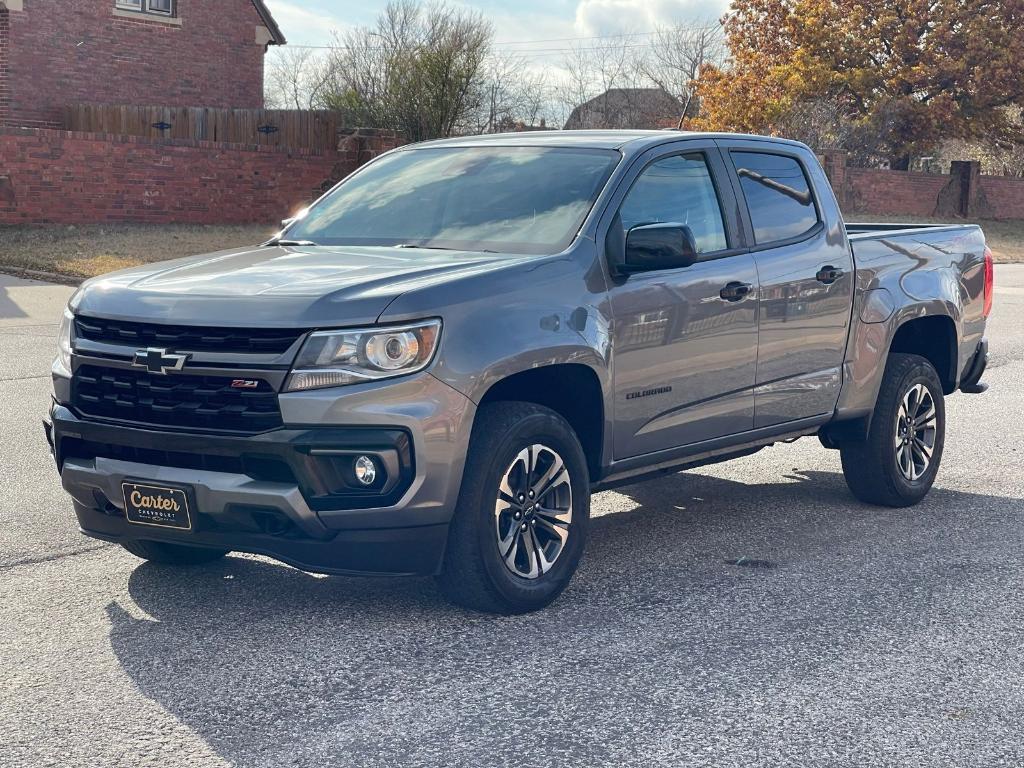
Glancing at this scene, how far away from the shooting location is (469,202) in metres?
6.22

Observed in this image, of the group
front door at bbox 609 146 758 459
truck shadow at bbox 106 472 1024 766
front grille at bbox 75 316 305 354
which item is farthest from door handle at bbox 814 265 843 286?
front grille at bbox 75 316 305 354

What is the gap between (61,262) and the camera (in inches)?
790

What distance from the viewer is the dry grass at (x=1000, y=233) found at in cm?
3503

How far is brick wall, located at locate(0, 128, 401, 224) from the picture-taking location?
2316cm

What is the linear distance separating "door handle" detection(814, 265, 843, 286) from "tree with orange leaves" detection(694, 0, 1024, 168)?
125 feet

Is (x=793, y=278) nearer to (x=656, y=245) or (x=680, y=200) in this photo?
(x=680, y=200)

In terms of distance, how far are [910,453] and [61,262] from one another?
15.2 meters

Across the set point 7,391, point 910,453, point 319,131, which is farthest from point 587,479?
point 319,131

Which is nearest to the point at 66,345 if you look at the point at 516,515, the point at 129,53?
the point at 516,515

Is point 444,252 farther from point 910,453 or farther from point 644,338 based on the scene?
point 910,453

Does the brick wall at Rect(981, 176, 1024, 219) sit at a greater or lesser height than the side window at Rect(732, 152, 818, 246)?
lesser

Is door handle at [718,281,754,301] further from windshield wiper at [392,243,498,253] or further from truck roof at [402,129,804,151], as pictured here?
windshield wiper at [392,243,498,253]

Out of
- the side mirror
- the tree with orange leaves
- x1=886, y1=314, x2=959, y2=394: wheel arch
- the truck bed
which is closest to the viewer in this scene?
the side mirror

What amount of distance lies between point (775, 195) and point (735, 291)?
0.86 meters
